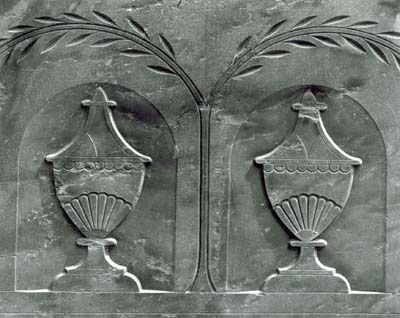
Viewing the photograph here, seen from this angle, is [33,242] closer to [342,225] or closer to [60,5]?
[60,5]

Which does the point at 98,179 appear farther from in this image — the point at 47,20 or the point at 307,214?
the point at 307,214

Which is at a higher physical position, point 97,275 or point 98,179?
point 98,179

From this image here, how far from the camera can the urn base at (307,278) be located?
12.6 feet

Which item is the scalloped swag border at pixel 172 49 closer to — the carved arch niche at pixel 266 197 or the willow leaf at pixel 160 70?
the willow leaf at pixel 160 70

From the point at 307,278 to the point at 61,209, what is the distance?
1.24 metres

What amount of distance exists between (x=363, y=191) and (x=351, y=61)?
0.63 meters

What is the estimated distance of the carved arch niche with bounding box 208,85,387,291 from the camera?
3.82 meters

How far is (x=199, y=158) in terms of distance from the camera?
3.83m

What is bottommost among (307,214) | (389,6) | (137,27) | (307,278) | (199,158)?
(307,278)

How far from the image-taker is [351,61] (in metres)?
3.81

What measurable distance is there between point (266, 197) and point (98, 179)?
2.69 feet

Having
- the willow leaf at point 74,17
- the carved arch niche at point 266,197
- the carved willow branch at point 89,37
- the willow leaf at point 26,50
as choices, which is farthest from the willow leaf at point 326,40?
the willow leaf at point 26,50

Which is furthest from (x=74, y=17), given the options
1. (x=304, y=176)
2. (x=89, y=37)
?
(x=304, y=176)

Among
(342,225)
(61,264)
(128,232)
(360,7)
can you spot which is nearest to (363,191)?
(342,225)
